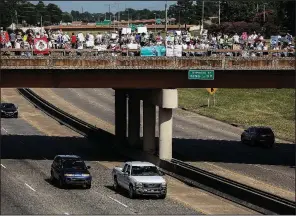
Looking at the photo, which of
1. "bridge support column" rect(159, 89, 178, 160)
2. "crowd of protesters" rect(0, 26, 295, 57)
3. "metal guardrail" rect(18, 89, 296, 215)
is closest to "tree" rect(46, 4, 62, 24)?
"crowd of protesters" rect(0, 26, 295, 57)

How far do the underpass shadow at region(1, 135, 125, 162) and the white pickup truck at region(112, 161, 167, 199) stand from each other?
13806mm

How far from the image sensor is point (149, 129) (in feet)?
177

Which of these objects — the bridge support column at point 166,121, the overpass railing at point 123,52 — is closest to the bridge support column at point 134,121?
the bridge support column at point 166,121

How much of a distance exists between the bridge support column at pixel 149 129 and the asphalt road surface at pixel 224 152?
1.81 meters

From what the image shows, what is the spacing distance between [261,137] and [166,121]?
11971mm

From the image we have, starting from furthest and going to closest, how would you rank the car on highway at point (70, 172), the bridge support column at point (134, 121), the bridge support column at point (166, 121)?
the bridge support column at point (134, 121) → the bridge support column at point (166, 121) → the car on highway at point (70, 172)

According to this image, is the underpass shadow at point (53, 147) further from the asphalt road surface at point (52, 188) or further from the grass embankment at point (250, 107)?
the grass embankment at point (250, 107)

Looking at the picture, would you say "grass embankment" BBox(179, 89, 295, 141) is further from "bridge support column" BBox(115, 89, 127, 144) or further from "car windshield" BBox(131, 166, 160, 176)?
"car windshield" BBox(131, 166, 160, 176)

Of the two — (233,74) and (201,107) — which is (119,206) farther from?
(201,107)

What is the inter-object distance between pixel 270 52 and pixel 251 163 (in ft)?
23.8

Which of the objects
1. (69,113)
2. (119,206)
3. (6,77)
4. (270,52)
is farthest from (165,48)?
(69,113)

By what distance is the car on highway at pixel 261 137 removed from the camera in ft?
199

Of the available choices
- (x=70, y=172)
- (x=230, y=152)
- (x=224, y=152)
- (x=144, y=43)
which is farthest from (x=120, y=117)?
(x=70, y=172)

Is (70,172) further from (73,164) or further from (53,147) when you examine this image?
(53,147)
